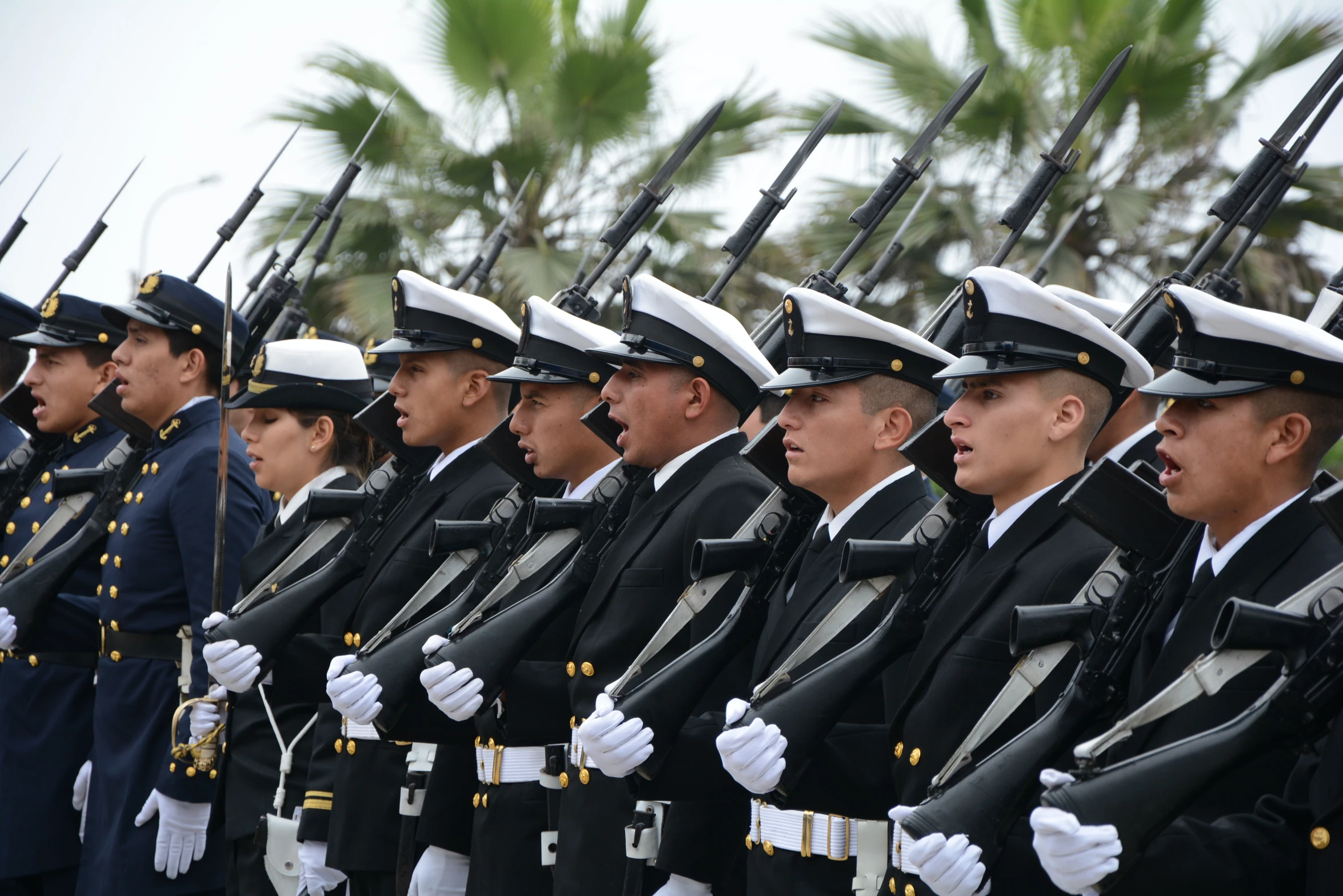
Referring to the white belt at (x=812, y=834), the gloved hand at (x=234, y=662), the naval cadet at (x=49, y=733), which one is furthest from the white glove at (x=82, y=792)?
the white belt at (x=812, y=834)

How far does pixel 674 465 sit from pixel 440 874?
1.59 metres

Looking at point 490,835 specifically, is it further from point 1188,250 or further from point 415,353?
point 1188,250

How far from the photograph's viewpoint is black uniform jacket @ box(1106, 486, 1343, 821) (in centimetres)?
287

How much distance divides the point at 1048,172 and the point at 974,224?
28.1 feet

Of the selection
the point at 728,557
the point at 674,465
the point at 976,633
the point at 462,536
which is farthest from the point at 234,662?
the point at 976,633

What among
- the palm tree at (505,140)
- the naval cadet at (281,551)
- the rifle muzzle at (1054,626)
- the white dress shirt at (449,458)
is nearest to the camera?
the rifle muzzle at (1054,626)

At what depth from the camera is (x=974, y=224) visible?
13289mm

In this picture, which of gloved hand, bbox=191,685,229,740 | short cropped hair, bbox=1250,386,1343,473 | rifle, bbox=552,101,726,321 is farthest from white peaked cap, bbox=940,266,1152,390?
gloved hand, bbox=191,685,229,740

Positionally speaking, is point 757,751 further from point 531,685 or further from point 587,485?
point 587,485

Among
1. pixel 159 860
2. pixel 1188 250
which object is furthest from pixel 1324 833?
pixel 1188 250

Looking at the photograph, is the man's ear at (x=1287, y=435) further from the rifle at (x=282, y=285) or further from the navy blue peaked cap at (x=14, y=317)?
the navy blue peaked cap at (x=14, y=317)

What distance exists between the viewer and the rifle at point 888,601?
11.5ft

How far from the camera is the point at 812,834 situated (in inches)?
147

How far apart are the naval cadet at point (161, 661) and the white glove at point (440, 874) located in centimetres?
115
